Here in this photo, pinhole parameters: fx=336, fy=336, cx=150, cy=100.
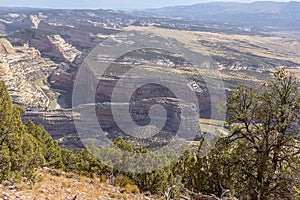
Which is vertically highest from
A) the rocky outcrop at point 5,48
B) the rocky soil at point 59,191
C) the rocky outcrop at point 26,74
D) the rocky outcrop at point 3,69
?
the rocky soil at point 59,191

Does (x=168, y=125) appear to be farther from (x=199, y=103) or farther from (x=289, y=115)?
(x=289, y=115)

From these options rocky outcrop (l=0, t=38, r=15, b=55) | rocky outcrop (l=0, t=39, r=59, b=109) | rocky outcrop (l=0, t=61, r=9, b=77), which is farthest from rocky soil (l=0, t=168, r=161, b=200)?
rocky outcrop (l=0, t=38, r=15, b=55)

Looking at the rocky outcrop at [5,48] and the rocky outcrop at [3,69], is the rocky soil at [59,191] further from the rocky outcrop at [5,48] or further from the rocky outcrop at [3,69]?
the rocky outcrop at [5,48]

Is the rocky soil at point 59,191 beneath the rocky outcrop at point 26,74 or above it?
above

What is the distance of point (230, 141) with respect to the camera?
14.8 metres

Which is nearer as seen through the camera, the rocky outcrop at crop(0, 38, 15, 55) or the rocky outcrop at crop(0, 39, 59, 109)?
the rocky outcrop at crop(0, 39, 59, 109)

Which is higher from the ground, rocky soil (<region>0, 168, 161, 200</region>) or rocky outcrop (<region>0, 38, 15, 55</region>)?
rocky soil (<region>0, 168, 161, 200</region>)

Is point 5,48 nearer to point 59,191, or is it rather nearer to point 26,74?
point 26,74

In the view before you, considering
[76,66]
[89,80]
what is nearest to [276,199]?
[89,80]

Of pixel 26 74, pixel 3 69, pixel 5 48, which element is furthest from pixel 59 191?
pixel 5 48

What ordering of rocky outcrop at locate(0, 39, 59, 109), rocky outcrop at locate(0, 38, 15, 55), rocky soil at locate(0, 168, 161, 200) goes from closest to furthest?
1. rocky soil at locate(0, 168, 161, 200)
2. rocky outcrop at locate(0, 39, 59, 109)
3. rocky outcrop at locate(0, 38, 15, 55)

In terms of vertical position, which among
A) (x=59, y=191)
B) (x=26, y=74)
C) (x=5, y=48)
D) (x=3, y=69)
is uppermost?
(x=59, y=191)

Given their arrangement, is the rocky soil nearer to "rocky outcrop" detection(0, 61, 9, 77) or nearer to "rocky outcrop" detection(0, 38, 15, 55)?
"rocky outcrop" detection(0, 61, 9, 77)

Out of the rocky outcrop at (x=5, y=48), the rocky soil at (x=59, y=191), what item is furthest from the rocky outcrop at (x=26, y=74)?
the rocky soil at (x=59, y=191)
